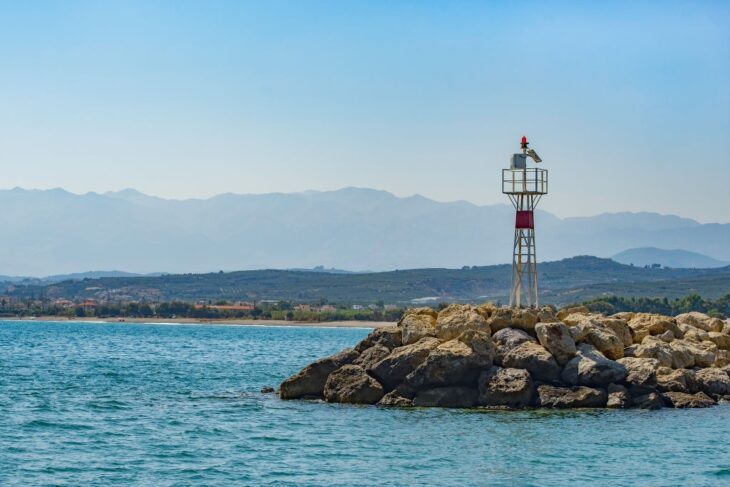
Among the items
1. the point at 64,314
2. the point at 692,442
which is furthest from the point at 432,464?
the point at 64,314

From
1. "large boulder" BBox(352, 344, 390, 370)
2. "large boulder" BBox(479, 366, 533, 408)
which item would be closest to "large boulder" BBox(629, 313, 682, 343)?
"large boulder" BBox(479, 366, 533, 408)

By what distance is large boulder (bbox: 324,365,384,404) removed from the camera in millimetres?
35969

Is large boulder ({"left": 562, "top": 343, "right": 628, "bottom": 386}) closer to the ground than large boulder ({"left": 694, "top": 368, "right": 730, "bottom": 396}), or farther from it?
farther from it

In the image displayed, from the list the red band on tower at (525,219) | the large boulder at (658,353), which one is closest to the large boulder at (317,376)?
the red band on tower at (525,219)

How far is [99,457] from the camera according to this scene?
27.8m

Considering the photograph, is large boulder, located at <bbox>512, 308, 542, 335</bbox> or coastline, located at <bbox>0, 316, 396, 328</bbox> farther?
coastline, located at <bbox>0, 316, 396, 328</bbox>

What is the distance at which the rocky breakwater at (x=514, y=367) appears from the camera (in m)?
34.8

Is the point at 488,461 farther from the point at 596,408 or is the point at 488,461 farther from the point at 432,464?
the point at 596,408

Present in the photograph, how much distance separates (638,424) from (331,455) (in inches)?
378

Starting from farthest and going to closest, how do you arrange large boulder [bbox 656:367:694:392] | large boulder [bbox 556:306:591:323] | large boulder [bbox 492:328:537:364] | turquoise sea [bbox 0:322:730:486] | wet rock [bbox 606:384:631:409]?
1. large boulder [bbox 556:306:591:323]
2. large boulder [bbox 656:367:694:392]
3. large boulder [bbox 492:328:537:364]
4. wet rock [bbox 606:384:631:409]
5. turquoise sea [bbox 0:322:730:486]

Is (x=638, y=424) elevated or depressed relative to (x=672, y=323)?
depressed

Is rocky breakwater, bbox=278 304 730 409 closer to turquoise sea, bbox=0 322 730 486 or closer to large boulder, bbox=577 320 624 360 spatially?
large boulder, bbox=577 320 624 360

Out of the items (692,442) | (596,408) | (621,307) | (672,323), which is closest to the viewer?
(692,442)

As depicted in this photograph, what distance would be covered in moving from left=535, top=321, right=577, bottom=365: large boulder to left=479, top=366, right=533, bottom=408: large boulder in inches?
51.6
